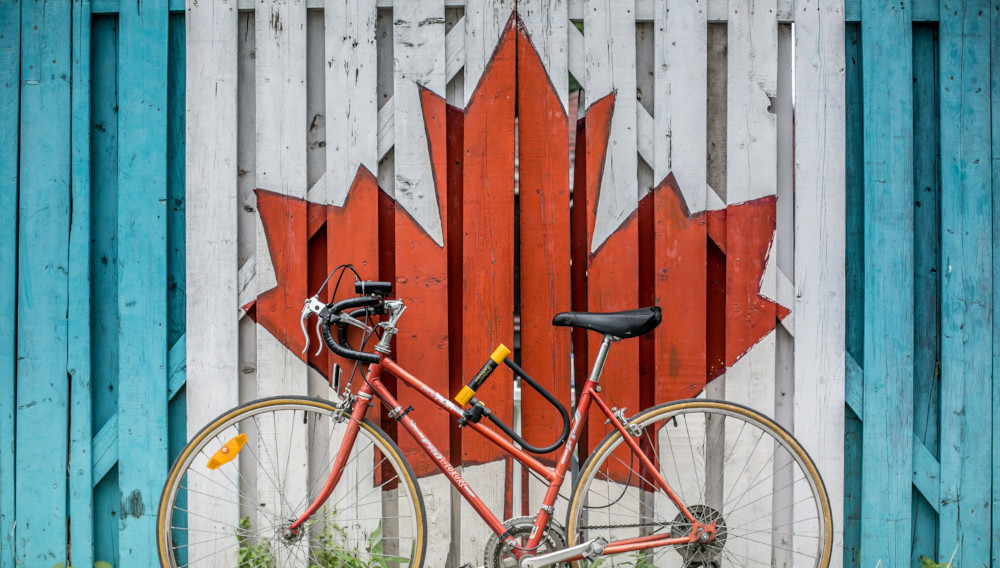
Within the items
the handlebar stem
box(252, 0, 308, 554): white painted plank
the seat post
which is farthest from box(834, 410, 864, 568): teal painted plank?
box(252, 0, 308, 554): white painted plank

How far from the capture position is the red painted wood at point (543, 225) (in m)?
3.27

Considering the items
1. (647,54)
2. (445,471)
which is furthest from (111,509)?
(647,54)

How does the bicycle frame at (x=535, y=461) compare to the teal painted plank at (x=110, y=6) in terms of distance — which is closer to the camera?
the bicycle frame at (x=535, y=461)

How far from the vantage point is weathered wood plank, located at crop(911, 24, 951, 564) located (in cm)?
335

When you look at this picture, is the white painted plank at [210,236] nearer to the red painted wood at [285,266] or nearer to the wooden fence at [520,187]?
the wooden fence at [520,187]

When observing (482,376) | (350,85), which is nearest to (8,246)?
(350,85)

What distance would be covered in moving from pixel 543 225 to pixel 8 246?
2696mm

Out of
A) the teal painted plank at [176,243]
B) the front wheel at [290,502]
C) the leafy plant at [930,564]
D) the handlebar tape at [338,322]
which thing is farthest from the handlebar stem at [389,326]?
the leafy plant at [930,564]

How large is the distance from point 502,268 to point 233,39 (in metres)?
1.75

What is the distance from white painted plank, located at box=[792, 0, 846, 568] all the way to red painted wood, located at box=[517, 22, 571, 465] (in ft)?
3.83

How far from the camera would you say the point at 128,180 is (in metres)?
3.29

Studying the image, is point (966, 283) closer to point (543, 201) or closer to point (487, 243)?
point (543, 201)

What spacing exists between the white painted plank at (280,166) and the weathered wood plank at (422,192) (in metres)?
0.48

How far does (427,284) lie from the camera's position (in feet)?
10.7
